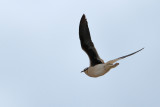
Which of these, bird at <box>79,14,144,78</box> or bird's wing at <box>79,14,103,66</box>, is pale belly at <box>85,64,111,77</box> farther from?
bird's wing at <box>79,14,103,66</box>

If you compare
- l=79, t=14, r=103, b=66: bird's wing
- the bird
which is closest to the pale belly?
the bird

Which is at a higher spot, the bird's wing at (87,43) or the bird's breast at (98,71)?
the bird's wing at (87,43)

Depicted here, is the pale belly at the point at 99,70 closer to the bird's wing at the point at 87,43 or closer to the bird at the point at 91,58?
the bird at the point at 91,58

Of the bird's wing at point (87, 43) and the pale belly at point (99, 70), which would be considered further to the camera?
the bird's wing at point (87, 43)

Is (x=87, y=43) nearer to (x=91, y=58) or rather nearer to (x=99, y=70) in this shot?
(x=91, y=58)

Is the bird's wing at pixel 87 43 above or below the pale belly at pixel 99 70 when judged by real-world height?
above

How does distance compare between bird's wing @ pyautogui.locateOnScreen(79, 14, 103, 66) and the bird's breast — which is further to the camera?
bird's wing @ pyautogui.locateOnScreen(79, 14, 103, 66)

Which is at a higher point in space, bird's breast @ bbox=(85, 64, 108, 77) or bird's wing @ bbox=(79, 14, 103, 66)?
bird's wing @ bbox=(79, 14, 103, 66)

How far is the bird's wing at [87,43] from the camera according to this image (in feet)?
42.8

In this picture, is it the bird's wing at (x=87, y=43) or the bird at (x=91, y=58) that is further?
the bird's wing at (x=87, y=43)

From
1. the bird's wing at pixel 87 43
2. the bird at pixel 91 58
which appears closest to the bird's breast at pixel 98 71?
the bird at pixel 91 58

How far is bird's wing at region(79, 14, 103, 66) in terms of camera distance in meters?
13.0

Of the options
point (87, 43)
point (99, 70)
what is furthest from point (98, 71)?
point (87, 43)

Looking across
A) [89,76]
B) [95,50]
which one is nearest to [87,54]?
[95,50]
